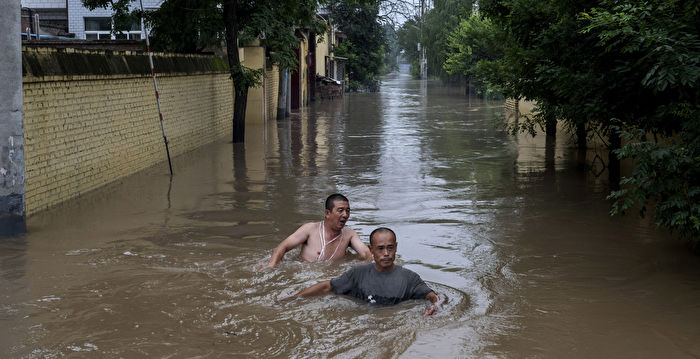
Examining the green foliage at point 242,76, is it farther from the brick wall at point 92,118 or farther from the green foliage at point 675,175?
the green foliage at point 675,175

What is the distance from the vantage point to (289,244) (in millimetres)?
8781

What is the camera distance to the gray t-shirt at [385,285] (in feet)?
24.3

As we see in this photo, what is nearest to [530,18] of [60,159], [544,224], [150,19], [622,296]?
[544,224]

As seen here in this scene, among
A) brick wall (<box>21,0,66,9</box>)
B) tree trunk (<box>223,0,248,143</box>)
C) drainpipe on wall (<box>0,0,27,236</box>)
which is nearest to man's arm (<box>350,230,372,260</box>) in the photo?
drainpipe on wall (<box>0,0,27,236</box>)

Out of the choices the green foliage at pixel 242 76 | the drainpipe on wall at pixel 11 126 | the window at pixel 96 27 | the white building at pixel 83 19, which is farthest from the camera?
the window at pixel 96 27

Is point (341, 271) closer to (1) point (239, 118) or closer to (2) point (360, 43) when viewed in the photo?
(1) point (239, 118)

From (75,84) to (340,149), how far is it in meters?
9.70

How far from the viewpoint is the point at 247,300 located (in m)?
7.78

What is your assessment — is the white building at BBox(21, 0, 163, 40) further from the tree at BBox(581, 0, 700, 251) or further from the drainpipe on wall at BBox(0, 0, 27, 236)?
the tree at BBox(581, 0, 700, 251)

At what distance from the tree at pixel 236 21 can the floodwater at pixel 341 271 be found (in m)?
6.88

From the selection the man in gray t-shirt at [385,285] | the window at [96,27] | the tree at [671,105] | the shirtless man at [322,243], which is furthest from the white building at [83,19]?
the man in gray t-shirt at [385,285]

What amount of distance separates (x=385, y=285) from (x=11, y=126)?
540 cm

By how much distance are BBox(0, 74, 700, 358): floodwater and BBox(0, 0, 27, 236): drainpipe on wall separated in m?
0.32

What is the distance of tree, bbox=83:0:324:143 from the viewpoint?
22.5 metres
